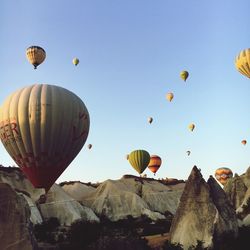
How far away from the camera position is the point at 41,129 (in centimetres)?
2922

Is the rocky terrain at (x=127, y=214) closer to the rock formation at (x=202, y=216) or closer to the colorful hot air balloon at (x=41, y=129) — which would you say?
the rock formation at (x=202, y=216)

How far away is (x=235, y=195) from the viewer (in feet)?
132

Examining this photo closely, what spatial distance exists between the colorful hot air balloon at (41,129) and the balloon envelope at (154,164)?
124 ft

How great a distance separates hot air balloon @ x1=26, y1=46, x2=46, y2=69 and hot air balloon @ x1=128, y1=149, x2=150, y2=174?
21780 mm

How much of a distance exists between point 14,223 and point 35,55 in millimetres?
30731

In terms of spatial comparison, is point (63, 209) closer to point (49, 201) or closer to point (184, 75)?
point (49, 201)

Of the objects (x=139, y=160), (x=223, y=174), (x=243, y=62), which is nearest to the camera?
(x=243, y=62)

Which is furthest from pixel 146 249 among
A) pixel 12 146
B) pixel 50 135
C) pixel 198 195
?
pixel 12 146

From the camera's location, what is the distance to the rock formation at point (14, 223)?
17.9 meters

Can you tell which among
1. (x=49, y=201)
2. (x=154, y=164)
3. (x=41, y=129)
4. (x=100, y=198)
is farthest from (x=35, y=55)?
(x=154, y=164)

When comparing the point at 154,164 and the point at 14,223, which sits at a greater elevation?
the point at 14,223

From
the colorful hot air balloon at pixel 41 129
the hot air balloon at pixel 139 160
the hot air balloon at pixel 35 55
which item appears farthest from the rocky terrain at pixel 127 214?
the hot air balloon at pixel 35 55

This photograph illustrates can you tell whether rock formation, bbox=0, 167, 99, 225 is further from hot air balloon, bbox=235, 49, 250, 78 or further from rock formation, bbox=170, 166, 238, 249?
rock formation, bbox=170, 166, 238, 249

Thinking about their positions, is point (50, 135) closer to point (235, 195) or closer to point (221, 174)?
point (235, 195)
